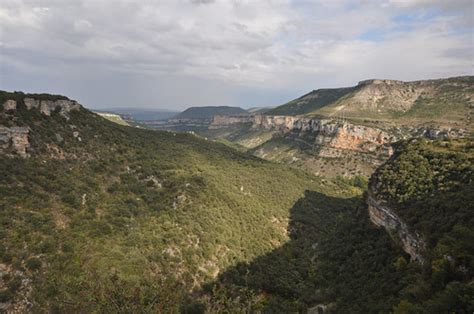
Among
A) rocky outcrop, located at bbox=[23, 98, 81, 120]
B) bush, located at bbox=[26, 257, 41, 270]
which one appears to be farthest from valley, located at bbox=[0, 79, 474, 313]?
rocky outcrop, located at bbox=[23, 98, 81, 120]

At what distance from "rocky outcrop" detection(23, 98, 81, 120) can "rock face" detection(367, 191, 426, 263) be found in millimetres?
60079

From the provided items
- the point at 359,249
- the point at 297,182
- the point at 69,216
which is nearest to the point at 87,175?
the point at 69,216

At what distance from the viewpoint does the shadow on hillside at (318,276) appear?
1638 inches

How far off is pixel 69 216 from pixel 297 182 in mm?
82493

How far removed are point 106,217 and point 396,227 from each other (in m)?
42.2

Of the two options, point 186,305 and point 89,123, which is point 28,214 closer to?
point 186,305

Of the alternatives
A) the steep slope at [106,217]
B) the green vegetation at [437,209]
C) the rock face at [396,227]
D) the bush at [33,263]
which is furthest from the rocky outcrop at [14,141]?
the rock face at [396,227]

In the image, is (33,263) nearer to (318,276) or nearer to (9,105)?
(9,105)

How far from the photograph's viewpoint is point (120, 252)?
42312 mm

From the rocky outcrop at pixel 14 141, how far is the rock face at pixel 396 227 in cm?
5536

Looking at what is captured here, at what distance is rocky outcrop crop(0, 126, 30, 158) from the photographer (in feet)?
156

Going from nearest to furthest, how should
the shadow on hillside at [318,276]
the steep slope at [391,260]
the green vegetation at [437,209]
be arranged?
1. the green vegetation at [437,209]
2. the steep slope at [391,260]
3. the shadow on hillside at [318,276]

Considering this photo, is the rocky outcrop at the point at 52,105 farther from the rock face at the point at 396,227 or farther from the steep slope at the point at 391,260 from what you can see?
the rock face at the point at 396,227

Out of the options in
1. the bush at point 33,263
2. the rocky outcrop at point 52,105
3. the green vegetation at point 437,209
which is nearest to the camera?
the green vegetation at point 437,209
